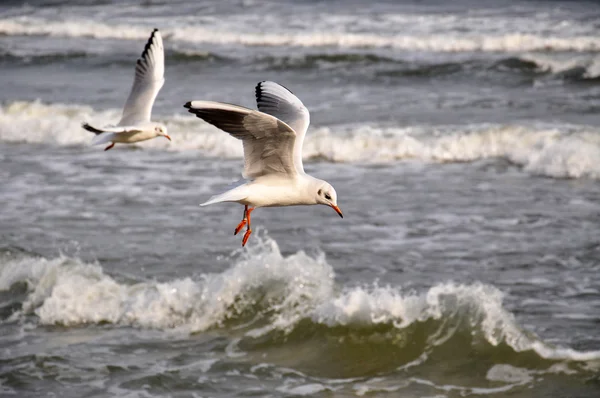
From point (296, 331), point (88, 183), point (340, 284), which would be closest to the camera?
point (296, 331)

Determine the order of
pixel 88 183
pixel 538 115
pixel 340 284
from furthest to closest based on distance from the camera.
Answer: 1. pixel 538 115
2. pixel 88 183
3. pixel 340 284

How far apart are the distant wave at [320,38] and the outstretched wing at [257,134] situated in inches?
585

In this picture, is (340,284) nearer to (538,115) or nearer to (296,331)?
(296,331)

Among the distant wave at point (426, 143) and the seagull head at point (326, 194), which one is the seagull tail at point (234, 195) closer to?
the seagull head at point (326, 194)

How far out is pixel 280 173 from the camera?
239 inches

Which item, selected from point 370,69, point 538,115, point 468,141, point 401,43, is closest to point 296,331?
point 468,141

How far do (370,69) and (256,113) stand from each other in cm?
1370

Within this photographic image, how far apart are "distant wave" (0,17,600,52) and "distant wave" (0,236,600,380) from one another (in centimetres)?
1274

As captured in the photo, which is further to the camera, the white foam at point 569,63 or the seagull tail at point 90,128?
the white foam at point 569,63

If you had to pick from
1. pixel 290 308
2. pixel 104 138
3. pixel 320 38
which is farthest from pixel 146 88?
pixel 320 38

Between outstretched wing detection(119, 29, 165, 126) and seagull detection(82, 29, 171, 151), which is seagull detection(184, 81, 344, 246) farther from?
outstretched wing detection(119, 29, 165, 126)

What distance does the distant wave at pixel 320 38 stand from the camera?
66.3 ft

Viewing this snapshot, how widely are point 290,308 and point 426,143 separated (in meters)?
5.57

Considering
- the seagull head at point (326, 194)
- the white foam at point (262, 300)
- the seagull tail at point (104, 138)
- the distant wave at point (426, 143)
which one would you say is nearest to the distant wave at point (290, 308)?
the white foam at point (262, 300)
